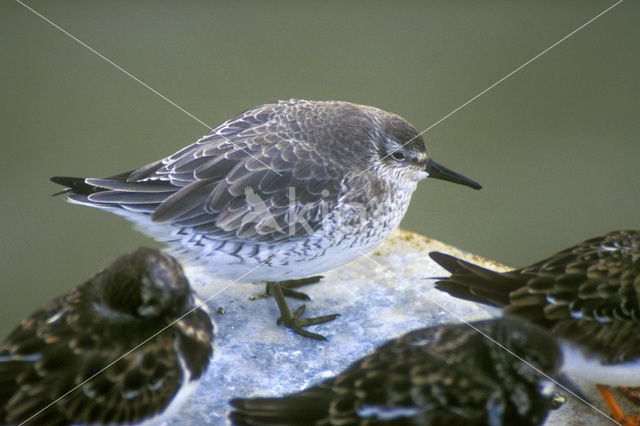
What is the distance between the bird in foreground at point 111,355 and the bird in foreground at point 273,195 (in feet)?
2.03

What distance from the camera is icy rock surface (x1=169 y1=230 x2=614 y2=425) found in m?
2.23

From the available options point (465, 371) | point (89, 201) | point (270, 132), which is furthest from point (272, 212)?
point (465, 371)

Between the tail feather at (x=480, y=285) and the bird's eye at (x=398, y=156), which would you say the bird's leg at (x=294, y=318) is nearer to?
the tail feather at (x=480, y=285)

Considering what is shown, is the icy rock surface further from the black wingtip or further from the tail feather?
the black wingtip

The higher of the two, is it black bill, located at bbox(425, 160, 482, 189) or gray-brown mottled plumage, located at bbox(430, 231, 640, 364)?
black bill, located at bbox(425, 160, 482, 189)

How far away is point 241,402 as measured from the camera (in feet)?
5.52

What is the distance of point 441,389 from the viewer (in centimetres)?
161

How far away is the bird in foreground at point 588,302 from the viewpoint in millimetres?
1994

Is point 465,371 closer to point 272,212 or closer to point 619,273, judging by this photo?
point 619,273

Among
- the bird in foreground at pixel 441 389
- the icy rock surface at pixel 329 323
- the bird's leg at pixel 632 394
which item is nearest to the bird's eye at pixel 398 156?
the icy rock surface at pixel 329 323

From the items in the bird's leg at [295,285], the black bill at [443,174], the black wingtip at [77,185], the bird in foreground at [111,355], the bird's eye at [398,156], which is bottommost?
the bird's leg at [295,285]

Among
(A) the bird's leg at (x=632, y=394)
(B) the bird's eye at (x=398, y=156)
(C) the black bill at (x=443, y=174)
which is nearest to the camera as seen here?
(A) the bird's leg at (x=632, y=394)

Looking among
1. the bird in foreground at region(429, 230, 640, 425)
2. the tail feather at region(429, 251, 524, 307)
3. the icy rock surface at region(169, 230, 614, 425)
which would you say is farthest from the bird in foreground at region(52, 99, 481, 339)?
the bird in foreground at region(429, 230, 640, 425)

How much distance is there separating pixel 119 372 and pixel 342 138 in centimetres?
147
